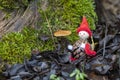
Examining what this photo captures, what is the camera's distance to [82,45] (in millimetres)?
2689

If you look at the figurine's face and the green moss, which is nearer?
the figurine's face

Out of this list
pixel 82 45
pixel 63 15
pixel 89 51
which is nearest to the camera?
pixel 89 51

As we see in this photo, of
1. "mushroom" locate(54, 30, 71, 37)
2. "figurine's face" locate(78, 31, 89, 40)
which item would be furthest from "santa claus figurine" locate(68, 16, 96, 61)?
"mushroom" locate(54, 30, 71, 37)

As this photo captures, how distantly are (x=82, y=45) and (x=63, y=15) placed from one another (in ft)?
1.28

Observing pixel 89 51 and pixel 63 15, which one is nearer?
pixel 89 51

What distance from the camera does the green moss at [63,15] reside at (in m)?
2.89

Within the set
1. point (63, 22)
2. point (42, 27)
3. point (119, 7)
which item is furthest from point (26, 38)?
point (119, 7)

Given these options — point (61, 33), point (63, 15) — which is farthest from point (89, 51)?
point (63, 15)

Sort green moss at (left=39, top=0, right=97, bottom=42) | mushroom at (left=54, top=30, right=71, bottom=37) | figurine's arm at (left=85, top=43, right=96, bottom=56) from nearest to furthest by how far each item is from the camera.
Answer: figurine's arm at (left=85, top=43, right=96, bottom=56)
mushroom at (left=54, top=30, right=71, bottom=37)
green moss at (left=39, top=0, right=97, bottom=42)

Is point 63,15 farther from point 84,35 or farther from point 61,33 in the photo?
point 84,35

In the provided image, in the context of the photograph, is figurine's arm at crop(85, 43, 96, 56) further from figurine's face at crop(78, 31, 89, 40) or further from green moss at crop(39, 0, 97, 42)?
green moss at crop(39, 0, 97, 42)

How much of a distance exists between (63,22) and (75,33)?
148 millimetres

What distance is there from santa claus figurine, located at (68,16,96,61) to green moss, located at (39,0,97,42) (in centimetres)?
18

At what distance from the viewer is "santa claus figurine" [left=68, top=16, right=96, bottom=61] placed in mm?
2605
